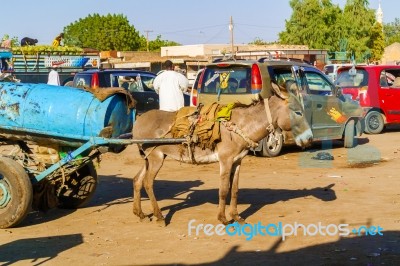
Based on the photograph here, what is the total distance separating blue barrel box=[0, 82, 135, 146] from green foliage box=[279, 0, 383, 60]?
164 ft

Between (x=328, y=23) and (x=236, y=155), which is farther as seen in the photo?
(x=328, y=23)

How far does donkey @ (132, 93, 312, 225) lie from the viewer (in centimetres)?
827

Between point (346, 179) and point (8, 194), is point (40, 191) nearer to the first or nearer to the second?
point (8, 194)

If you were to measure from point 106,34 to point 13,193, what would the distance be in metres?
74.4

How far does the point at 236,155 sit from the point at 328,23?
5308 centimetres

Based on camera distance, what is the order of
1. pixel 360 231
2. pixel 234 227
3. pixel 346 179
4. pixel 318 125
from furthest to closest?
pixel 318 125, pixel 346 179, pixel 234 227, pixel 360 231

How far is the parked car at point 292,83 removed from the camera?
13.0 meters

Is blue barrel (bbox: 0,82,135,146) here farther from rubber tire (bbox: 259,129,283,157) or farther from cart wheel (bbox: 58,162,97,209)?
rubber tire (bbox: 259,129,283,157)

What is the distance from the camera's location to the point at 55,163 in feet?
28.3

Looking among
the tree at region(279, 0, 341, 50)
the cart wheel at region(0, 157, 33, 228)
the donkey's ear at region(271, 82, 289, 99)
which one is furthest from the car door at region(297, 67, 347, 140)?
the tree at region(279, 0, 341, 50)

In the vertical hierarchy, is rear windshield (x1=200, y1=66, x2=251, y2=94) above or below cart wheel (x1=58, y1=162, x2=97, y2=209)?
above

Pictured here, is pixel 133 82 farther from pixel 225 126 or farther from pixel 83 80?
pixel 225 126

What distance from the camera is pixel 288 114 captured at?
8.24 metres

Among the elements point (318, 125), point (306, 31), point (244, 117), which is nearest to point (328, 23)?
point (306, 31)
